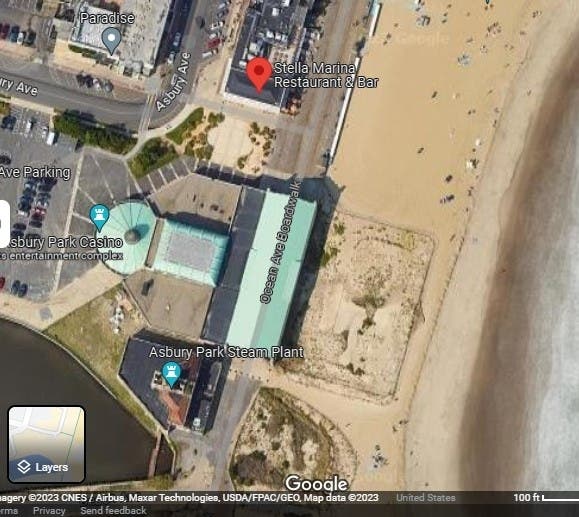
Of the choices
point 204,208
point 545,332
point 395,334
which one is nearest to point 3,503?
point 204,208

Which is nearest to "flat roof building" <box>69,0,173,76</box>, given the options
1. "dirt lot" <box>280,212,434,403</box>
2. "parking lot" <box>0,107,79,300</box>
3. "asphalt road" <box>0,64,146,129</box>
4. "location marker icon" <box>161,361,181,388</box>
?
"asphalt road" <box>0,64,146,129</box>

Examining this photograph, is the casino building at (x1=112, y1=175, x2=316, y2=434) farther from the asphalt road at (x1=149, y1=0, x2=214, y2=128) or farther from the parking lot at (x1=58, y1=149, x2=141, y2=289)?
the asphalt road at (x1=149, y1=0, x2=214, y2=128)

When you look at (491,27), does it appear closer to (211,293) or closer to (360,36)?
(360,36)

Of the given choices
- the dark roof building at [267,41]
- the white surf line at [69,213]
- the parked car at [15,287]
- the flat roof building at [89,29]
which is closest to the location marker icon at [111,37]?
the flat roof building at [89,29]

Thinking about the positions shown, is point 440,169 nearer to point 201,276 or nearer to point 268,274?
point 268,274

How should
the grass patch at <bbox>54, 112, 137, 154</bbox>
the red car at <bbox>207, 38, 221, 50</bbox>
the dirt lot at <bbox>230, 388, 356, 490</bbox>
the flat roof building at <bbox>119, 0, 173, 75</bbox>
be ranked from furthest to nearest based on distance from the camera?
the red car at <bbox>207, 38, 221, 50</bbox>
the grass patch at <bbox>54, 112, 137, 154</bbox>
the dirt lot at <bbox>230, 388, 356, 490</bbox>
the flat roof building at <bbox>119, 0, 173, 75</bbox>

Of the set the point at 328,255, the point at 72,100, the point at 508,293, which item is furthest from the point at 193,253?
the point at 508,293
